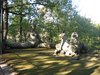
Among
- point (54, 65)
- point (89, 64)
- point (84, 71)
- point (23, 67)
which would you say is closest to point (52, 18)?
point (23, 67)

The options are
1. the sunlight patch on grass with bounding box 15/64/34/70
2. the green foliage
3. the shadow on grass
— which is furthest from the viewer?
the green foliage

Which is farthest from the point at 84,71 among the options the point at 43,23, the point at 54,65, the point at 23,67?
the point at 43,23

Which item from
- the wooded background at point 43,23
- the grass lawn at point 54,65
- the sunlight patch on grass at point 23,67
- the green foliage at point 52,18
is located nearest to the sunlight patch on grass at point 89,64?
the grass lawn at point 54,65

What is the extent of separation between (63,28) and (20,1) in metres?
4.93

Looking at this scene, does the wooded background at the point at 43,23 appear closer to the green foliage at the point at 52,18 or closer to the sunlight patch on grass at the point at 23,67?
the green foliage at the point at 52,18

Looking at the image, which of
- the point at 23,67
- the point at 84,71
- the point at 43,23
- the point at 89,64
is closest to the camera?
the point at 84,71

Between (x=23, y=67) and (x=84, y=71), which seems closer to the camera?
(x=84, y=71)

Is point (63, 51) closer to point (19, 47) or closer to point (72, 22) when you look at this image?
point (19, 47)

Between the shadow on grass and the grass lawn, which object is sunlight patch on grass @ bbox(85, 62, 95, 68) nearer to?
the grass lawn

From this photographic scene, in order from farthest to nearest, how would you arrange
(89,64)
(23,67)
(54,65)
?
(23,67), (54,65), (89,64)

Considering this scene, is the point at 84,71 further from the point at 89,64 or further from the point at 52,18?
the point at 52,18

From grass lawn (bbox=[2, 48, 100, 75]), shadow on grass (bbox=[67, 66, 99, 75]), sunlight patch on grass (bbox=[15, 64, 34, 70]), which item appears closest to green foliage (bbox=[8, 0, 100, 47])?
grass lawn (bbox=[2, 48, 100, 75])

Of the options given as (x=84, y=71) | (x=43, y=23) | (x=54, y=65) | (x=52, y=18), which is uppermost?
(x=52, y=18)

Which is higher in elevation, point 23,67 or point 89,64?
point 89,64
